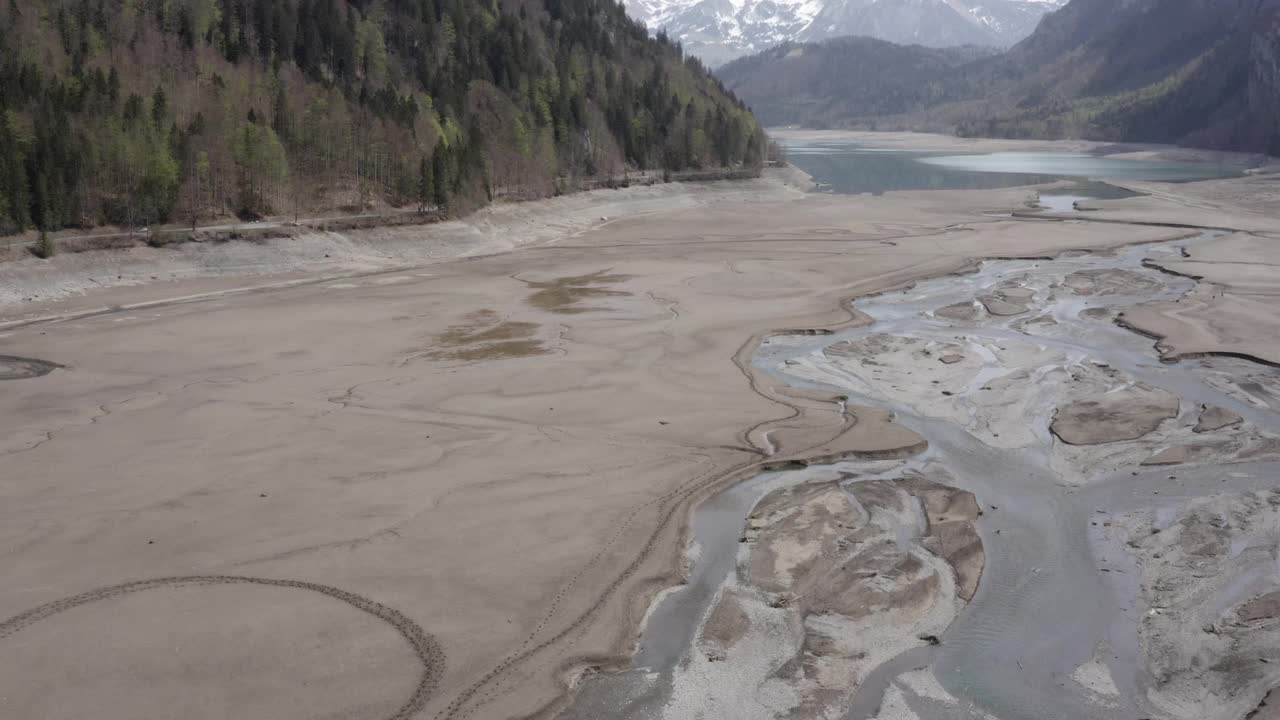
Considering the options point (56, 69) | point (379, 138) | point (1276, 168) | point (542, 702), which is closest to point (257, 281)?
point (379, 138)

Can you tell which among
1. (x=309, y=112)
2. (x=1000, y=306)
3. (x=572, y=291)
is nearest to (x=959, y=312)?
(x=1000, y=306)

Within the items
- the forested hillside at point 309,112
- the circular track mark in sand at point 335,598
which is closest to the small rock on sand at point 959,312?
the circular track mark in sand at point 335,598

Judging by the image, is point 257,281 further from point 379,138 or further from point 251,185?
point 379,138

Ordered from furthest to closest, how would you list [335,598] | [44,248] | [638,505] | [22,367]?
[44,248], [22,367], [638,505], [335,598]

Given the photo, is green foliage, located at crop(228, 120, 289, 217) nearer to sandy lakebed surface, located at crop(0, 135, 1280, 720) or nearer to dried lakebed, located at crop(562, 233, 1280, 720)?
sandy lakebed surface, located at crop(0, 135, 1280, 720)

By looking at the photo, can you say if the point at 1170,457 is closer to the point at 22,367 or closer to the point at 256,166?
the point at 22,367

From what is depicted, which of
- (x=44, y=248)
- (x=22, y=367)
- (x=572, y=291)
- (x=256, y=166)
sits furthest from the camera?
(x=256, y=166)

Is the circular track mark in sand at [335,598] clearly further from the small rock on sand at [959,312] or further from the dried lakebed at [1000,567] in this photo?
the small rock on sand at [959,312]

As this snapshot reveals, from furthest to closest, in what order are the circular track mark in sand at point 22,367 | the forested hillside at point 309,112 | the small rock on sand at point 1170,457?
the forested hillside at point 309,112, the circular track mark in sand at point 22,367, the small rock on sand at point 1170,457
